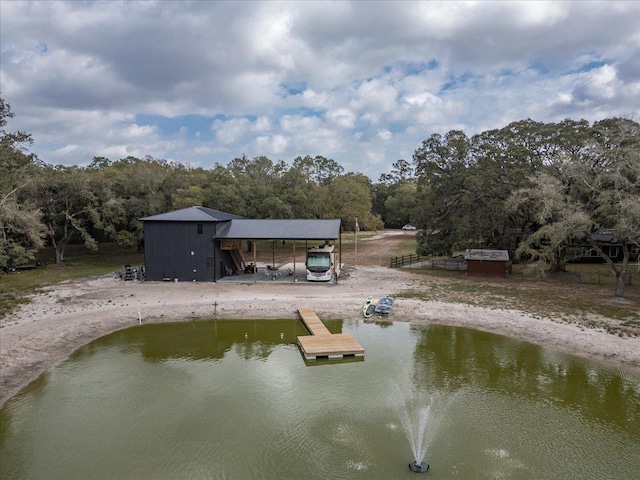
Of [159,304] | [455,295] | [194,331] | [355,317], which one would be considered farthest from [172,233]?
[455,295]

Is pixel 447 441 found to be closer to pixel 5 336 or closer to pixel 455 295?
pixel 455 295

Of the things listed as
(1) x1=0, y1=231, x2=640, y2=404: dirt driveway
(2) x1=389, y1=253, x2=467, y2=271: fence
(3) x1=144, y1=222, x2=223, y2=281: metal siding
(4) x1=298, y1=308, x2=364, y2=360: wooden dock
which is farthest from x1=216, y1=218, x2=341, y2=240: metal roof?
(2) x1=389, y1=253, x2=467, y2=271: fence

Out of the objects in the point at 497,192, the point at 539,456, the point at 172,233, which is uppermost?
the point at 497,192

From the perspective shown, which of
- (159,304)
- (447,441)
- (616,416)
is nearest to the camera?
(447,441)

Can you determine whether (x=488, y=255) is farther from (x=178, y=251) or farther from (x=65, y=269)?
(x=65, y=269)

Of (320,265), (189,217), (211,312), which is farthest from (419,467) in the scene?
(189,217)

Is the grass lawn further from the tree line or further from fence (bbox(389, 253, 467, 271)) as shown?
fence (bbox(389, 253, 467, 271))
